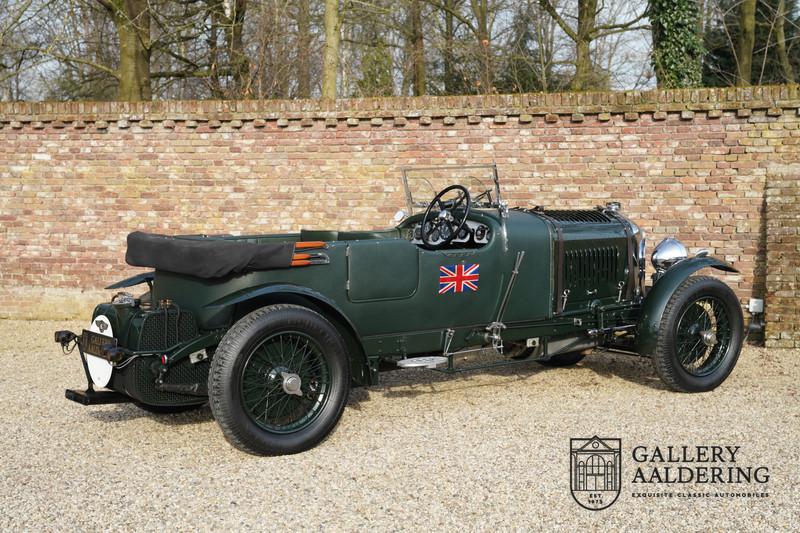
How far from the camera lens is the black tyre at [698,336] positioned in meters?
5.52

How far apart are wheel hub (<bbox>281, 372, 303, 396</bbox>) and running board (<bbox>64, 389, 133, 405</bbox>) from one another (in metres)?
1.00

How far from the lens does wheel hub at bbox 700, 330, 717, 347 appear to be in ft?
18.7

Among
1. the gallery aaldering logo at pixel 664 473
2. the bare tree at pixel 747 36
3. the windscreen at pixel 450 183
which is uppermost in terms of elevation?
the bare tree at pixel 747 36

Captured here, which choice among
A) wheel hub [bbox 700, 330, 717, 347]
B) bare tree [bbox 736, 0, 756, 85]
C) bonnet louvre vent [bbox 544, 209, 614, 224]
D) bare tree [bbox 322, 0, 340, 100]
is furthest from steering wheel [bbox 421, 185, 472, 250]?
bare tree [bbox 736, 0, 756, 85]

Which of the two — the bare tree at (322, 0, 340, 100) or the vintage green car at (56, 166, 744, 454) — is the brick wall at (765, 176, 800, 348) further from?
the bare tree at (322, 0, 340, 100)

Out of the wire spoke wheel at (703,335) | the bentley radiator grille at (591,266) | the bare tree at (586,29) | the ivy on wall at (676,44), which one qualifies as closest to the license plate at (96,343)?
the bentley radiator grille at (591,266)

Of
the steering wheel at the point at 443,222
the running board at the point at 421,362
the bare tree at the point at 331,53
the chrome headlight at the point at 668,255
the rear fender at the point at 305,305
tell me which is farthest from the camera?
the bare tree at the point at 331,53

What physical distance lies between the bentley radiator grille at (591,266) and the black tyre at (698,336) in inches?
20.9

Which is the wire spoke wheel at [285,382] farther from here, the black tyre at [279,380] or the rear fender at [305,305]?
the rear fender at [305,305]

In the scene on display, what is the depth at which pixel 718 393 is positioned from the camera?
5645 mm

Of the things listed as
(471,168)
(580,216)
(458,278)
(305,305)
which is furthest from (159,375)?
(580,216)

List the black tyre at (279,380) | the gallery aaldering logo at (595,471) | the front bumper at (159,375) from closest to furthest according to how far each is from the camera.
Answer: the gallery aaldering logo at (595,471), the black tyre at (279,380), the front bumper at (159,375)

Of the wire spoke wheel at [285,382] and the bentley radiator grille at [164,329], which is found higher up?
the bentley radiator grille at [164,329]

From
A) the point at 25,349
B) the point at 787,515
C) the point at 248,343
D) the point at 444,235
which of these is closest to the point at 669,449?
the point at 787,515
